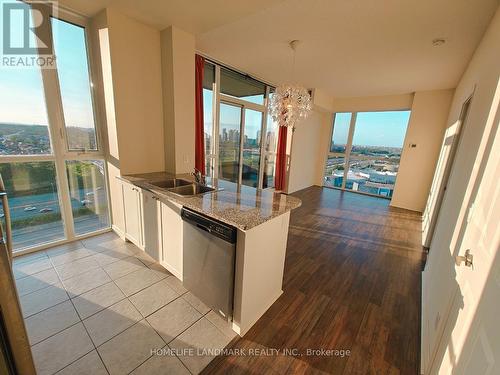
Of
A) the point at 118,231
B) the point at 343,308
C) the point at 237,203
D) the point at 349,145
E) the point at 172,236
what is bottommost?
the point at 343,308

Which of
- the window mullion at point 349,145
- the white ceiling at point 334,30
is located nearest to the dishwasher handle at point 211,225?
the white ceiling at point 334,30

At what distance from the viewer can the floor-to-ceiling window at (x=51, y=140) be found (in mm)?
2164

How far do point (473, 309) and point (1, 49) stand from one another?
4045 mm

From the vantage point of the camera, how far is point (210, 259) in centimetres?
164

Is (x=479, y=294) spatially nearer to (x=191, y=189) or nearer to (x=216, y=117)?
(x=191, y=189)

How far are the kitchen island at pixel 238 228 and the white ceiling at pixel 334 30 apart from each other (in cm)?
181

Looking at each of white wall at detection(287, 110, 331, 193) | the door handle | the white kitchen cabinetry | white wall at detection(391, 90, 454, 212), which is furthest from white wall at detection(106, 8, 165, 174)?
white wall at detection(391, 90, 454, 212)

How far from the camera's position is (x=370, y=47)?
2846 mm

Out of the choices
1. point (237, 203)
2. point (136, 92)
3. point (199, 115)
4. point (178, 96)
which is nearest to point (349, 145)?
point (199, 115)

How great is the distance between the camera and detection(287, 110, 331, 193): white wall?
5.71m

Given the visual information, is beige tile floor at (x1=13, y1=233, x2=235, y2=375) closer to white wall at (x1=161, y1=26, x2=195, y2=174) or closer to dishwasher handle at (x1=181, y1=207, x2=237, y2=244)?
dishwasher handle at (x1=181, y1=207, x2=237, y2=244)

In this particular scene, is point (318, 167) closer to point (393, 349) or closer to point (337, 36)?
point (337, 36)

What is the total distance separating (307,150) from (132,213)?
5153 millimetres

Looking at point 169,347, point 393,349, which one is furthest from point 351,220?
point 169,347
